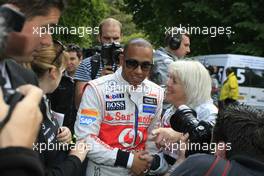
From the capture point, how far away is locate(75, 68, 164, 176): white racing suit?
3.21 metres

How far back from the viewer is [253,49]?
57.6 ft

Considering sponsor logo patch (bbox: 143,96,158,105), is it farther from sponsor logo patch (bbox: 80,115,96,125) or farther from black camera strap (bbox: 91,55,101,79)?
black camera strap (bbox: 91,55,101,79)

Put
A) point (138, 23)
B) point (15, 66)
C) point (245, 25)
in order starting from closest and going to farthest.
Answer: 1. point (15, 66)
2. point (245, 25)
3. point (138, 23)

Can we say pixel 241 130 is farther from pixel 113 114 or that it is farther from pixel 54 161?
pixel 113 114

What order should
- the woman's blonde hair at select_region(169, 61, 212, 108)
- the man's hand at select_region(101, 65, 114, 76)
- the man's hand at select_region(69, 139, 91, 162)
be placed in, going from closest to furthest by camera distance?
the man's hand at select_region(69, 139, 91, 162)
the woman's blonde hair at select_region(169, 61, 212, 108)
the man's hand at select_region(101, 65, 114, 76)

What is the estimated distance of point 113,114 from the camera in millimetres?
3258

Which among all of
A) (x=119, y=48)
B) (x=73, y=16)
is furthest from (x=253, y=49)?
(x=119, y=48)

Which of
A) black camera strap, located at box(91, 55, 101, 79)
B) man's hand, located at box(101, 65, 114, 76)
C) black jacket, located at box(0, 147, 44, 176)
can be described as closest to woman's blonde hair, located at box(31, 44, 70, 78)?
black jacket, located at box(0, 147, 44, 176)

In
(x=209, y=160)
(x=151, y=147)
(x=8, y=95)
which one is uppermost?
(x=8, y=95)

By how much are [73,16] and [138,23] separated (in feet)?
19.8

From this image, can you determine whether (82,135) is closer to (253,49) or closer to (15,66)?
(15,66)

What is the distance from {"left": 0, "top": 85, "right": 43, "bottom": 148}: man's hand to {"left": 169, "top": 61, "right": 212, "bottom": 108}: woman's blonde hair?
2.05m

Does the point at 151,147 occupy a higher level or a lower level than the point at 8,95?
lower

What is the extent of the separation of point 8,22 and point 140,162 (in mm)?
2006
